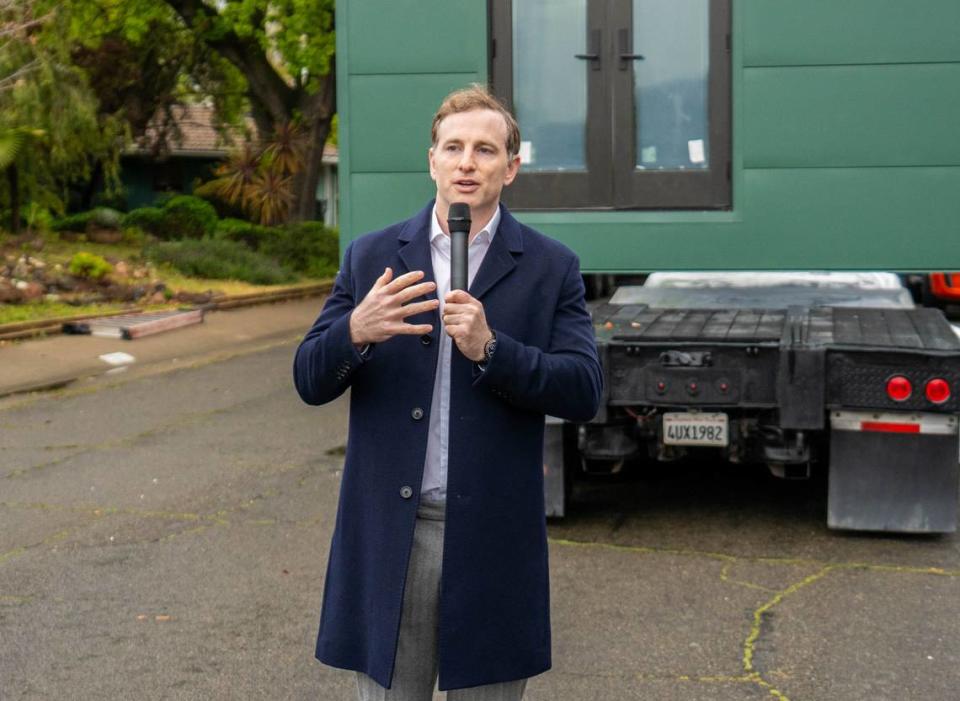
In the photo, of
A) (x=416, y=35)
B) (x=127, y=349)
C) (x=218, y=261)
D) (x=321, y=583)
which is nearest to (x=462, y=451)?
(x=321, y=583)

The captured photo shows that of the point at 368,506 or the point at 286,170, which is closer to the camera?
the point at 368,506

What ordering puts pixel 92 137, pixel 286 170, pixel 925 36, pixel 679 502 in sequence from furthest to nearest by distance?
1. pixel 286 170
2. pixel 92 137
3. pixel 679 502
4. pixel 925 36

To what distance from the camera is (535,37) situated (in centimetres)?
752

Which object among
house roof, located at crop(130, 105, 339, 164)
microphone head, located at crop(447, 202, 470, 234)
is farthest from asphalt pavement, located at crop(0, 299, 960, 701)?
house roof, located at crop(130, 105, 339, 164)

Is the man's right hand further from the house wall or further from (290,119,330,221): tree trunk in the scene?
the house wall

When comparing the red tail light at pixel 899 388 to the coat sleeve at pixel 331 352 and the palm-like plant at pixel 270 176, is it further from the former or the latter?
the palm-like plant at pixel 270 176

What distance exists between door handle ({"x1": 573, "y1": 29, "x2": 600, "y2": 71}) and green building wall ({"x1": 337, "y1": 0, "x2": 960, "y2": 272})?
1.82 ft

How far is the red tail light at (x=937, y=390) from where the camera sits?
249 inches

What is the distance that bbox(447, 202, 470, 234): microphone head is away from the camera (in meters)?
2.80

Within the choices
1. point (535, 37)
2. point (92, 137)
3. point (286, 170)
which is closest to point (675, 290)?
point (535, 37)

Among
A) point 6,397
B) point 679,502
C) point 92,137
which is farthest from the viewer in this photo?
point 92,137

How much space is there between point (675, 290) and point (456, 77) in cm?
197

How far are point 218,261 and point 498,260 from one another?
839 inches

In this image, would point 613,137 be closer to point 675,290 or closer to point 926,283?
point 675,290
